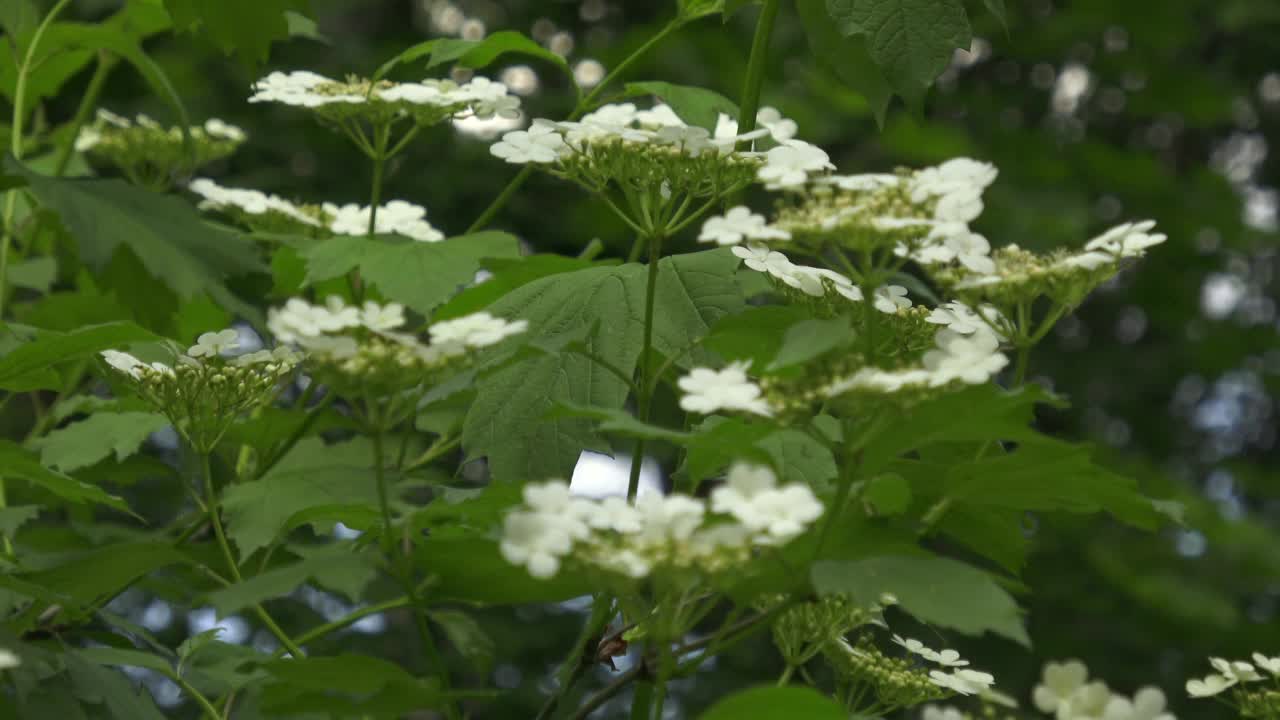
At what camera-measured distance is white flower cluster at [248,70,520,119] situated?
1533 mm

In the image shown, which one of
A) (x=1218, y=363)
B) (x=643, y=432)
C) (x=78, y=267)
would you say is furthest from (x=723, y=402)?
(x=1218, y=363)

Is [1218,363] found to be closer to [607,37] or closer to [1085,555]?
[1085,555]

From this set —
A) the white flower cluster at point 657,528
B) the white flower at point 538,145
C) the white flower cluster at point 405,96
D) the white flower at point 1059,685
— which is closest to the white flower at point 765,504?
the white flower cluster at point 657,528

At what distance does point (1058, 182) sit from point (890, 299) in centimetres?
535

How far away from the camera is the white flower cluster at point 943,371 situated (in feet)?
2.95

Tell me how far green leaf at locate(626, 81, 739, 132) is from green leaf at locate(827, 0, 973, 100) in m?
0.22

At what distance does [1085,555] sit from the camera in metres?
5.93

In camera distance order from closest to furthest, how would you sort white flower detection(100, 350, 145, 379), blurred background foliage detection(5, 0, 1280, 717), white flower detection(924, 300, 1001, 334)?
1. white flower detection(924, 300, 1001, 334)
2. white flower detection(100, 350, 145, 379)
3. blurred background foliage detection(5, 0, 1280, 717)

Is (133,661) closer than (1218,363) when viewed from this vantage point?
Yes

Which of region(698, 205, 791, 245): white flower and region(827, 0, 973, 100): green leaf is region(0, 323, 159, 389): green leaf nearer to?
region(698, 205, 791, 245): white flower

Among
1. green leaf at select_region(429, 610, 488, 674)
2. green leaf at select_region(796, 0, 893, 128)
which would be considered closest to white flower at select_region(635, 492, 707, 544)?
green leaf at select_region(429, 610, 488, 674)

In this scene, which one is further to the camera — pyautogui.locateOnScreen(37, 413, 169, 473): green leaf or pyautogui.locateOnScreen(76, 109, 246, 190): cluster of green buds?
pyautogui.locateOnScreen(76, 109, 246, 190): cluster of green buds

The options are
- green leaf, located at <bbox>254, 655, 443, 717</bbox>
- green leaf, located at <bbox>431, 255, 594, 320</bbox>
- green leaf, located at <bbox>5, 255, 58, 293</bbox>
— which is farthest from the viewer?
green leaf, located at <bbox>5, 255, 58, 293</bbox>

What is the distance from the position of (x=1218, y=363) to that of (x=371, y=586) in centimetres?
682
